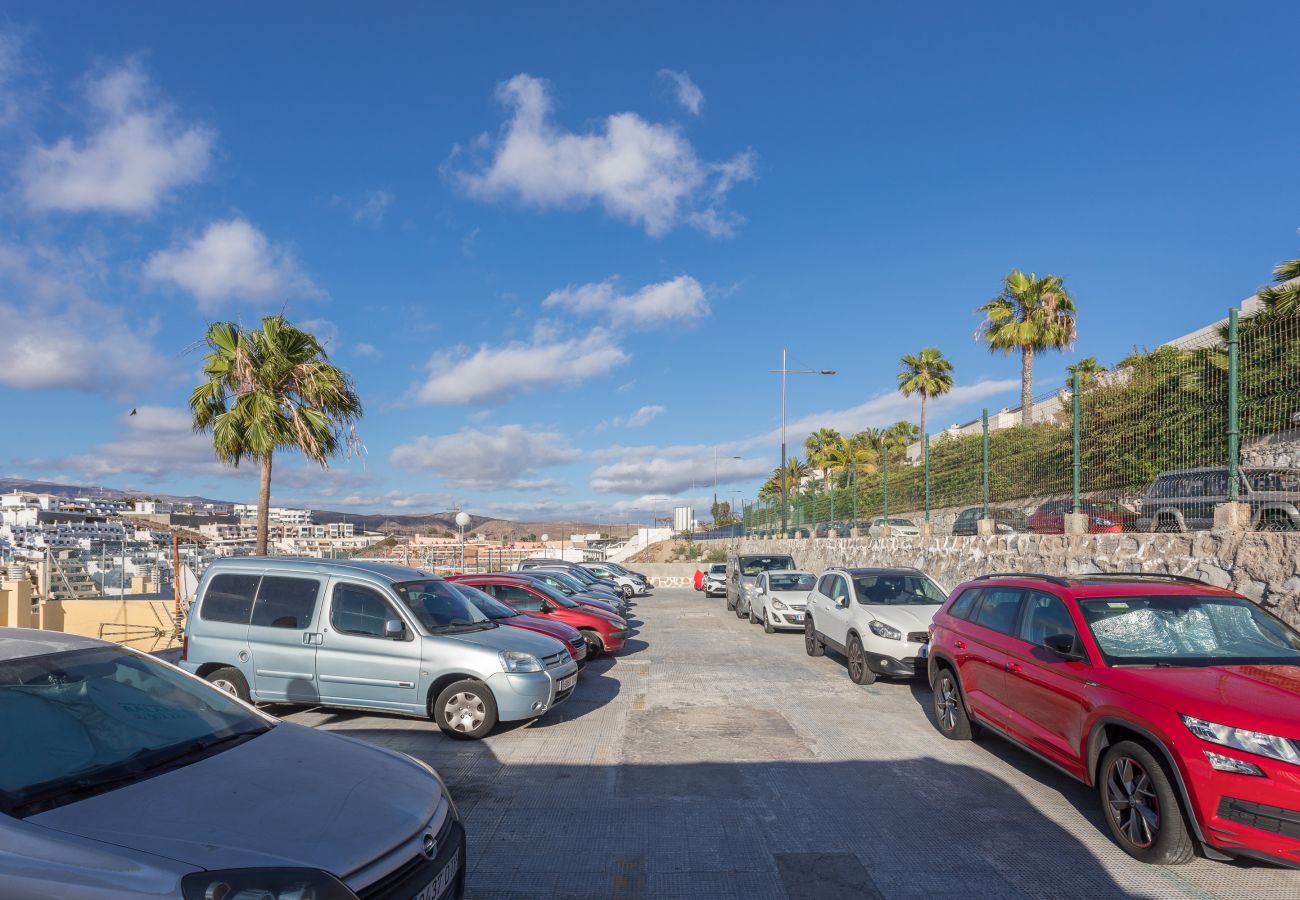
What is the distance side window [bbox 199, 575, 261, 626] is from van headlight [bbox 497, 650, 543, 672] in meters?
2.80

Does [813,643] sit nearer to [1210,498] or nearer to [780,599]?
[780,599]

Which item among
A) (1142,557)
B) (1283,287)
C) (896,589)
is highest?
(1283,287)

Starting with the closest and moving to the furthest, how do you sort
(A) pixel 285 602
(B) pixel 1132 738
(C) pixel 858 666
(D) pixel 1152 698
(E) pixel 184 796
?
(E) pixel 184 796, (D) pixel 1152 698, (B) pixel 1132 738, (A) pixel 285 602, (C) pixel 858 666

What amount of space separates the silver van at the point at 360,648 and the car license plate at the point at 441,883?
4.24 m

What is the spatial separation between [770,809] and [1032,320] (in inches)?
1256

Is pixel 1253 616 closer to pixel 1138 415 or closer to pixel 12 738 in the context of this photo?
pixel 1138 415

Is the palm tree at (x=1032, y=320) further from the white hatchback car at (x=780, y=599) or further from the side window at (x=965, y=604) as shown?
the side window at (x=965, y=604)

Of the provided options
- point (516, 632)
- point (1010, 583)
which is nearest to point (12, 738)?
point (516, 632)

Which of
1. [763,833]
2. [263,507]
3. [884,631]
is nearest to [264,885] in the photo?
[763,833]

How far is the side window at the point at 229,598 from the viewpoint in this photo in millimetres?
8414

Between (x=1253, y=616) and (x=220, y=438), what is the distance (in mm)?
15397

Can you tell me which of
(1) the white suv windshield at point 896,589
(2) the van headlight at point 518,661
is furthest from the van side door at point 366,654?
(1) the white suv windshield at point 896,589

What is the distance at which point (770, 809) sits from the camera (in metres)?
5.79

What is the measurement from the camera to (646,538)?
74.6 meters
